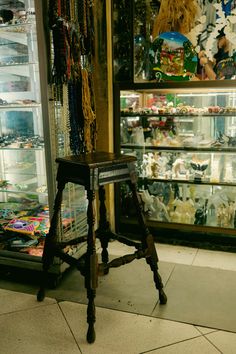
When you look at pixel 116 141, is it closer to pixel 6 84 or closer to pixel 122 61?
pixel 122 61

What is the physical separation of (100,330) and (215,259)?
138 centimetres

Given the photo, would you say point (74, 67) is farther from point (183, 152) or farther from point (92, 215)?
point (183, 152)

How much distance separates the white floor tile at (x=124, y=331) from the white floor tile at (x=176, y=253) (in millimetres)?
889

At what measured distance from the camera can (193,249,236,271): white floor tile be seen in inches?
108

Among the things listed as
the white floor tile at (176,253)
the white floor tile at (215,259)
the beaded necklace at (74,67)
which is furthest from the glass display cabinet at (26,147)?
the white floor tile at (215,259)

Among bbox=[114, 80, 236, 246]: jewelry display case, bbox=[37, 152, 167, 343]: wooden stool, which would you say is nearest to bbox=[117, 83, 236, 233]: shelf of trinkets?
bbox=[114, 80, 236, 246]: jewelry display case

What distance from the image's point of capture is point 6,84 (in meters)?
2.95

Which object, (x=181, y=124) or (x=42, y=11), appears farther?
(x=181, y=124)

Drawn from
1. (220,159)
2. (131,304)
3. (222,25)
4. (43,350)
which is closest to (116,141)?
(220,159)

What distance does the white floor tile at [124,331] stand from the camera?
70.3 inches

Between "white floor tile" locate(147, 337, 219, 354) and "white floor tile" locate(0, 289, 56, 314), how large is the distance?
34.4 inches

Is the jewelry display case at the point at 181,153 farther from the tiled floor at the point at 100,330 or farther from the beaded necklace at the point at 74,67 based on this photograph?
the tiled floor at the point at 100,330

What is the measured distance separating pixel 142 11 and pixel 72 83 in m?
1.08

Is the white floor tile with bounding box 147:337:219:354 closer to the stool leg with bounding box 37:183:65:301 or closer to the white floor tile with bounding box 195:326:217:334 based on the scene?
the white floor tile with bounding box 195:326:217:334
